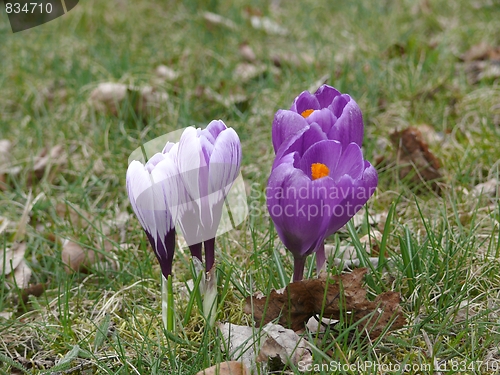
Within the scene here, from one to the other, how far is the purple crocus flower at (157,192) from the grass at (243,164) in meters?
0.21

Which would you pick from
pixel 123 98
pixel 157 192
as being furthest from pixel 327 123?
pixel 123 98

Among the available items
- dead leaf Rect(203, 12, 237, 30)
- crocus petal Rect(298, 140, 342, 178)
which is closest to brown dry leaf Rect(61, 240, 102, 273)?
crocus petal Rect(298, 140, 342, 178)

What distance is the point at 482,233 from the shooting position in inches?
68.9

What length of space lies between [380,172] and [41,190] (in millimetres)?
1339

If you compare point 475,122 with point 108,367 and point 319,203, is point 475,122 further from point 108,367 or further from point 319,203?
point 108,367

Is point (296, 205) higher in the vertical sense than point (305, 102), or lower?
lower

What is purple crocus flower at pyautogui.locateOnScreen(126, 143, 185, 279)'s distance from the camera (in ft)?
3.90

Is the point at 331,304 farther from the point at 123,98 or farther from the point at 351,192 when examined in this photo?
the point at 123,98

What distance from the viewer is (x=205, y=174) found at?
3.97 feet

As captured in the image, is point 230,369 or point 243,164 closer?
point 230,369

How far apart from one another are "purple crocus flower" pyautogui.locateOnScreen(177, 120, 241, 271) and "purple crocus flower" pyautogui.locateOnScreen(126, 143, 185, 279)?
25mm

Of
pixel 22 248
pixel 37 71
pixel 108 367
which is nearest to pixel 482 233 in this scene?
pixel 108 367

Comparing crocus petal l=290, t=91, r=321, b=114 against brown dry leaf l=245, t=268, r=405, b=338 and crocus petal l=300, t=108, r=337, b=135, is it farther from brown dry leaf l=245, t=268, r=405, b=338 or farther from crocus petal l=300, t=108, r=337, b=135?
brown dry leaf l=245, t=268, r=405, b=338

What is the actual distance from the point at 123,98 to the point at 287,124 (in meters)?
1.78
